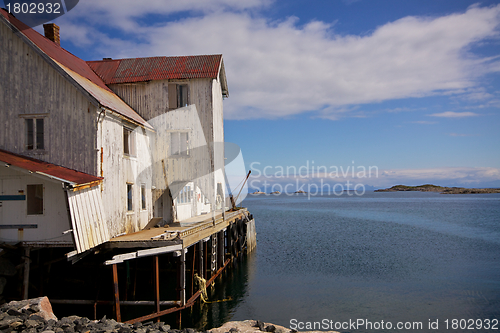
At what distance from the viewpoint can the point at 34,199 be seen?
1348 centimetres

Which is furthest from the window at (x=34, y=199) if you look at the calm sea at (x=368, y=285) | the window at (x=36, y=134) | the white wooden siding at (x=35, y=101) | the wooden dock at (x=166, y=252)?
the calm sea at (x=368, y=285)

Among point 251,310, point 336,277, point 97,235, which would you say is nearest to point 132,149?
point 97,235

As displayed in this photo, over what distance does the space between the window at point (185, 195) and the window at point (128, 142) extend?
Answer: 4.72 metres

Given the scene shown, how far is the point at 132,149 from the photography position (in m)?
17.6

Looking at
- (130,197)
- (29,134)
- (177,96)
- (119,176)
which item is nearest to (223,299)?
(130,197)

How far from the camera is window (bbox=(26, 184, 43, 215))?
1341 centimetres

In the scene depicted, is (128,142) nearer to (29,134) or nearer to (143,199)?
(143,199)

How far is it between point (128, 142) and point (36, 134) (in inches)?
151

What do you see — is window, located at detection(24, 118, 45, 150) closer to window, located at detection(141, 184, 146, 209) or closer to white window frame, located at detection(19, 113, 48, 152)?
white window frame, located at detection(19, 113, 48, 152)

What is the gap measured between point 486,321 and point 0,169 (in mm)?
21204

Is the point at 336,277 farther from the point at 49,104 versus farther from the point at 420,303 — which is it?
the point at 49,104

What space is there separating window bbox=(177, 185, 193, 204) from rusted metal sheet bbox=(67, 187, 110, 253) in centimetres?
759

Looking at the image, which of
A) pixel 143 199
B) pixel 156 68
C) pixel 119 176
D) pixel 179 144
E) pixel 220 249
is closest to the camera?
pixel 119 176

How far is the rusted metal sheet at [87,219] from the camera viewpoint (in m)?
12.4
